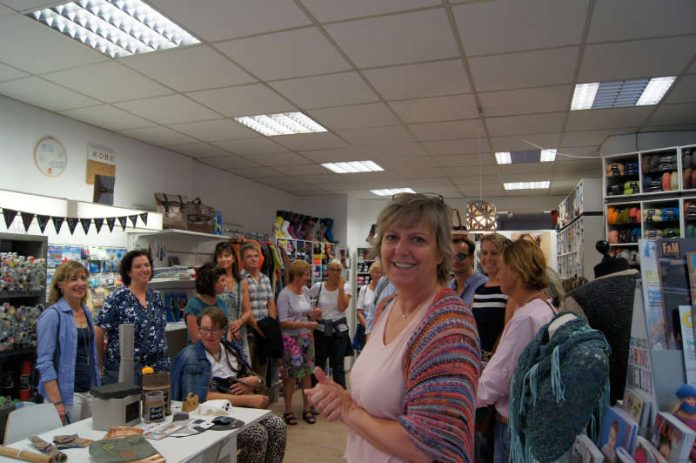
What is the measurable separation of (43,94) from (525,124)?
4.55 metres

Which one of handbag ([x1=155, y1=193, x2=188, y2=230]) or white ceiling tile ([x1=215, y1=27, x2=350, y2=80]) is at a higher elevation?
white ceiling tile ([x1=215, y1=27, x2=350, y2=80])

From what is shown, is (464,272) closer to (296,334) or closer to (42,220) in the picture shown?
(296,334)

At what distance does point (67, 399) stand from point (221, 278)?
165 cm

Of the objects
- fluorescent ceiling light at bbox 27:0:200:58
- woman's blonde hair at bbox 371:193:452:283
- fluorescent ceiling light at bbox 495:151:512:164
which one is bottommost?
woman's blonde hair at bbox 371:193:452:283

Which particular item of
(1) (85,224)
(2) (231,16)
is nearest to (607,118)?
(2) (231,16)

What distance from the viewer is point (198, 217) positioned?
19.7 ft

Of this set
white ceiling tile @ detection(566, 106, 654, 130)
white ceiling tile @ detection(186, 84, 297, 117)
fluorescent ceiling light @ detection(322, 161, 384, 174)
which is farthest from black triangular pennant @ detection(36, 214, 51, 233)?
white ceiling tile @ detection(566, 106, 654, 130)

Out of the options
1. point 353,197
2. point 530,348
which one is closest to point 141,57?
point 530,348

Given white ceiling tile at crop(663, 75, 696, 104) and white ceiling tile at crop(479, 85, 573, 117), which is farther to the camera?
white ceiling tile at crop(479, 85, 573, 117)

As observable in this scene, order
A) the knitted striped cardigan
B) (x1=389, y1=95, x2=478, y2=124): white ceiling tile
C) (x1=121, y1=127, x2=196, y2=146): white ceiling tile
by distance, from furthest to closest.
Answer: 1. (x1=121, y1=127, x2=196, y2=146): white ceiling tile
2. (x1=389, y1=95, x2=478, y2=124): white ceiling tile
3. the knitted striped cardigan

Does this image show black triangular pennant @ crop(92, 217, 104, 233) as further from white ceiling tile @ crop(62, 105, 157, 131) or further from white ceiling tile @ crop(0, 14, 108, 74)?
white ceiling tile @ crop(0, 14, 108, 74)

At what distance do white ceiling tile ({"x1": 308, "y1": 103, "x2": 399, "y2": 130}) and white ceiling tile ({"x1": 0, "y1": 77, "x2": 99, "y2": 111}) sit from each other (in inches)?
83.1

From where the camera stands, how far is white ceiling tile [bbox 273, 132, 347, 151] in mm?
5539

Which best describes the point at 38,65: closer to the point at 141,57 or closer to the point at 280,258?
the point at 141,57
